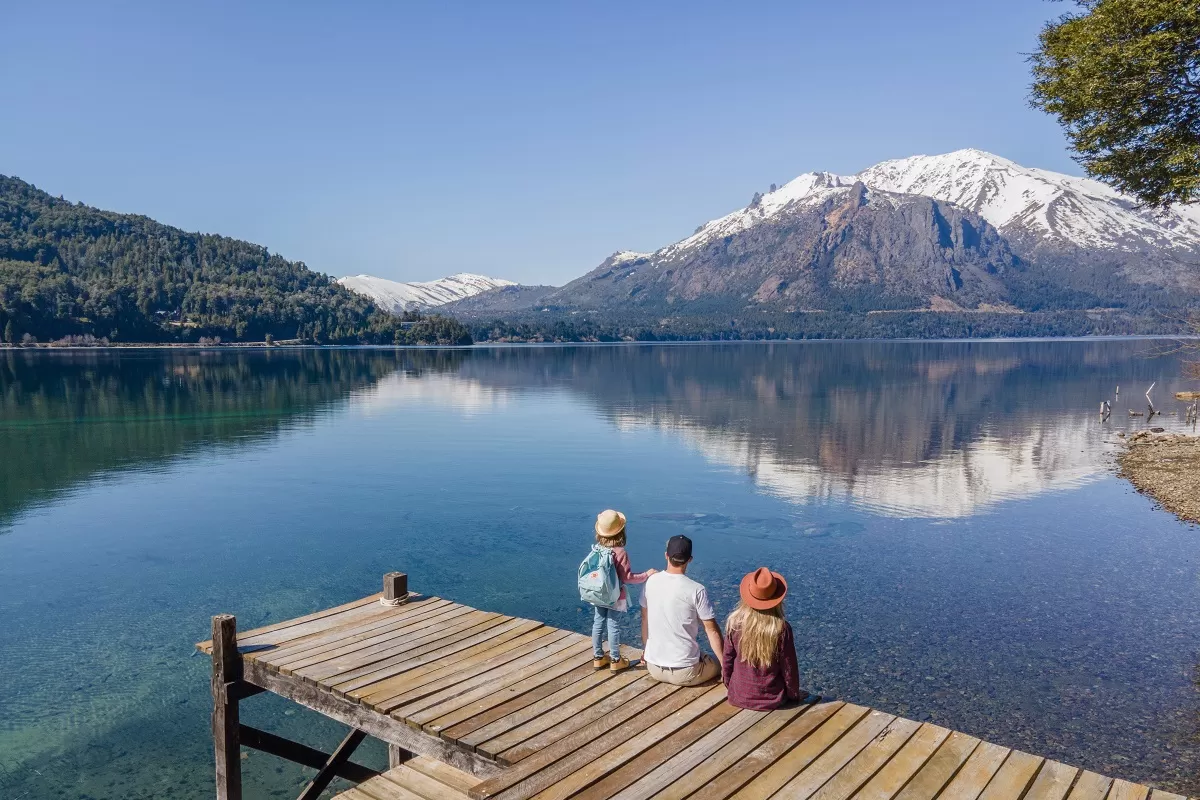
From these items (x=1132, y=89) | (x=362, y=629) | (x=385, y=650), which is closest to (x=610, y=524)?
(x=385, y=650)

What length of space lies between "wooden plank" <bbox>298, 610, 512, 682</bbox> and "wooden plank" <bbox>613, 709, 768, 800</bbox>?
5.30 meters

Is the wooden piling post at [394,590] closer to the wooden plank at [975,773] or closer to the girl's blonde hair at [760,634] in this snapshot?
the girl's blonde hair at [760,634]

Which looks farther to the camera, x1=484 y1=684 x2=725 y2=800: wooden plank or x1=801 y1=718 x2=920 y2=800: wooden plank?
x1=484 y1=684 x2=725 y2=800: wooden plank

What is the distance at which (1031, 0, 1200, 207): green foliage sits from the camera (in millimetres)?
21609

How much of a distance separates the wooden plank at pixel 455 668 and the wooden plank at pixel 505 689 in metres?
0.49

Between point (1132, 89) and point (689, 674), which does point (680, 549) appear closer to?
point (689, 674)

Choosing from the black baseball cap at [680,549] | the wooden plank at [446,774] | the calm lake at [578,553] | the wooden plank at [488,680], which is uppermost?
the black baseball cap at [680,549]

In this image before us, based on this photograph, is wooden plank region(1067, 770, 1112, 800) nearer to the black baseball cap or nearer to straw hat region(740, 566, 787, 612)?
straw hat region(740, 566, 787, 612)

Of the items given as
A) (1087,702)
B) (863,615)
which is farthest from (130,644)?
(1087,702)

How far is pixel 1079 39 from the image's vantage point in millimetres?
22938

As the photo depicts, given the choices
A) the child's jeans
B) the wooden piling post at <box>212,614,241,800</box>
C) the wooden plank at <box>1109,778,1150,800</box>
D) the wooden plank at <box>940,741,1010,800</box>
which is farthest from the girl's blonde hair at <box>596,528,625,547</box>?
the wooden plank at <box>1109,778,1150,800</box>

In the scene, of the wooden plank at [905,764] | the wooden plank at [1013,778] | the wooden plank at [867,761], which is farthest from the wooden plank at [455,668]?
the wooden plank at [1013,778]

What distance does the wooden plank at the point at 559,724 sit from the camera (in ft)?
32.1

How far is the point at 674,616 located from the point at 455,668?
363cm
